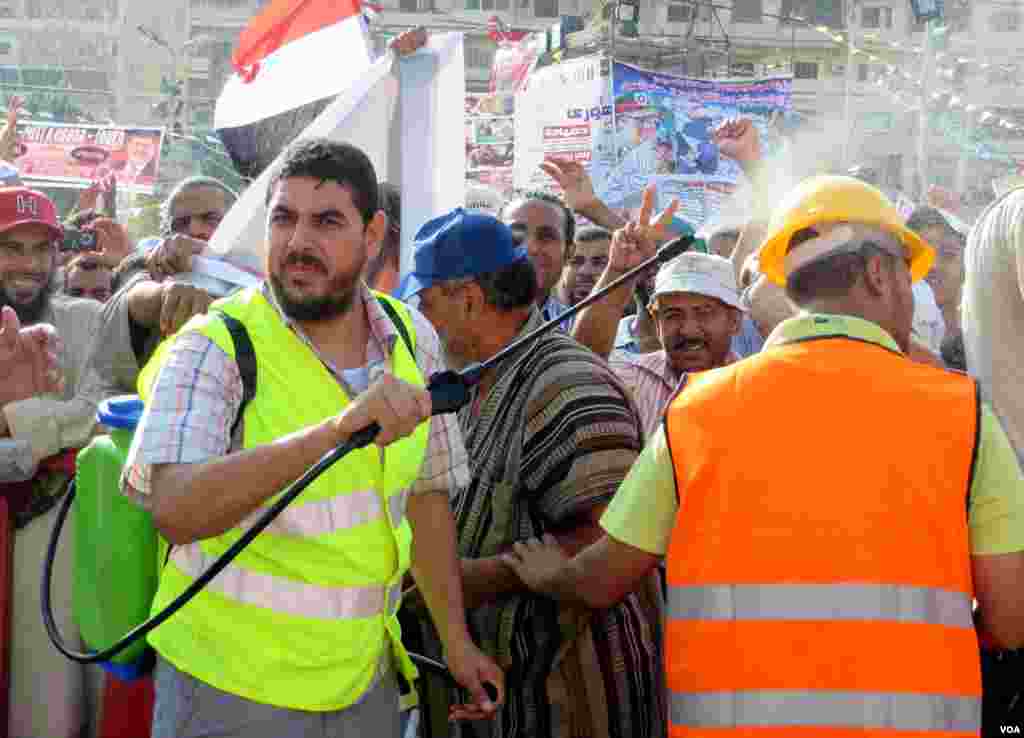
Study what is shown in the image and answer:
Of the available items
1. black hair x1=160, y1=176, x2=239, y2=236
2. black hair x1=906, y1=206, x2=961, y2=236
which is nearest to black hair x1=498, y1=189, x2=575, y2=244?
black hair x1=160, y1=176, x2=239, y2=236

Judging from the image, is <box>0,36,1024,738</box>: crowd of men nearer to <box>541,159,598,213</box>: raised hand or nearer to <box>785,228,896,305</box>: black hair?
<box>785,228,896,305</box>: black hair

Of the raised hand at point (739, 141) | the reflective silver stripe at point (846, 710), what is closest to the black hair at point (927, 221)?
the raised hand at point (739, 141)

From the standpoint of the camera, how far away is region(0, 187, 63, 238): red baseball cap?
487 centimetres

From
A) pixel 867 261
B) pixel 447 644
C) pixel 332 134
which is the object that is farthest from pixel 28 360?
pixel 867 261

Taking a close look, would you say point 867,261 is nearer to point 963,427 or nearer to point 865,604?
point 963,427

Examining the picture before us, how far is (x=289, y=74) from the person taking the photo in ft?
21.0

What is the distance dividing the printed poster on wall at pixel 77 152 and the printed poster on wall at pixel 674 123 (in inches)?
297

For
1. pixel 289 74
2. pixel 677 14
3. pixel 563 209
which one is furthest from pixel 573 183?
pixel 677 14

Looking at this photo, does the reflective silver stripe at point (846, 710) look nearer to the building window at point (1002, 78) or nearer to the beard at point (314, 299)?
the beard at point (314, 299)

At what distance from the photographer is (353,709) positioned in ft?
9.48

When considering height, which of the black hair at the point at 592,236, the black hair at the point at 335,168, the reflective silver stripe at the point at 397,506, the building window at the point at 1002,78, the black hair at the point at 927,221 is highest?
the building window at the point at 1002,78

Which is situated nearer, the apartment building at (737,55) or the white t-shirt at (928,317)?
the white t-shirt at (928,317)

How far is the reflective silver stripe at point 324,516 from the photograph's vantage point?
9.01 ft

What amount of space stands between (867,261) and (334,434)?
1.06m
